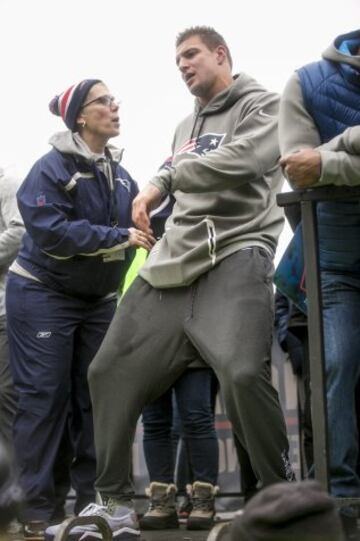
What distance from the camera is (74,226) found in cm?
427

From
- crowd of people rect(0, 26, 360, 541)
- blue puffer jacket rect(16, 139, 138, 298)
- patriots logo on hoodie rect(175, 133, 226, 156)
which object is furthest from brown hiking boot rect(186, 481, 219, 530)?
patriots logo on hoodie rect(175, 133, 226, 156)

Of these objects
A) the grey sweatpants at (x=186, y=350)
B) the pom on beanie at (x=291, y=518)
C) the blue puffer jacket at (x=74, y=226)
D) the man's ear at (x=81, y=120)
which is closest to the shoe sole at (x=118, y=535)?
the grey sweatpants at (x=186, y=350)

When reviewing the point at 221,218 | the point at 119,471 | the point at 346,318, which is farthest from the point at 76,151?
the point at 346,318

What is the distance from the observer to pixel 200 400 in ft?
14.3

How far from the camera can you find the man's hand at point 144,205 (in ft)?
11.3

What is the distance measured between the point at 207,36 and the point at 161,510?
1.88 m

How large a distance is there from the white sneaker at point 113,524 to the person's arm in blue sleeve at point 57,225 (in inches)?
42.6

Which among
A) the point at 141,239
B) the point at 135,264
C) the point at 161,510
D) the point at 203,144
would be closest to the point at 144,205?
the point at 203,144

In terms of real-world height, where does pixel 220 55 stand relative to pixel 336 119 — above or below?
above

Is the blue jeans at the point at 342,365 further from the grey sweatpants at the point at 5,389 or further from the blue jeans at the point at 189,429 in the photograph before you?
the grey sweatpants at the point at 5,389

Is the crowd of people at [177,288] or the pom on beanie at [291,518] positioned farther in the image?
the crowd of people at [177,288]

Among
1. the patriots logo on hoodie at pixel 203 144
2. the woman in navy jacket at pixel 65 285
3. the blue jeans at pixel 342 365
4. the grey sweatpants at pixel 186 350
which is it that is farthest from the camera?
the woman in navy jacket at pixel 65 285

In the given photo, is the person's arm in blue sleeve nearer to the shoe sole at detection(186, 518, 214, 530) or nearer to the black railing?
the shoe sole at detection(186, 518, 214, 530)

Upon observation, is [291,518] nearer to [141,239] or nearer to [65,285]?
[141,239]
